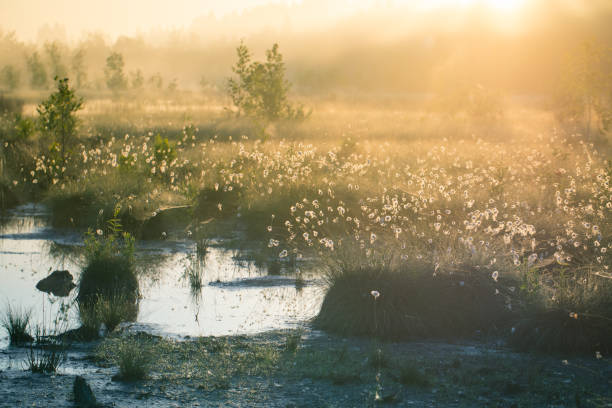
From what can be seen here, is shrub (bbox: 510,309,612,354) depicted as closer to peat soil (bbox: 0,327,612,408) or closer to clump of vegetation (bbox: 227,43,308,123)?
peat soil (bbox: 0,327,612,408)

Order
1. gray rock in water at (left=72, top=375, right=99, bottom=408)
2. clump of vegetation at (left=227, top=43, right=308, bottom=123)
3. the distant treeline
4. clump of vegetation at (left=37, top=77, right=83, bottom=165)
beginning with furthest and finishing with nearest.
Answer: the distant treeline
clump of vegetation at (left=227, top=43, right=308, bottom=123)
clump of vegetation at (left=37, top=77, right=83, bottom=165)
gray rock in water at (left=72, top=375, right=99, bottom=408)

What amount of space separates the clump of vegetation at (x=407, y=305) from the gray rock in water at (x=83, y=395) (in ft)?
9.18

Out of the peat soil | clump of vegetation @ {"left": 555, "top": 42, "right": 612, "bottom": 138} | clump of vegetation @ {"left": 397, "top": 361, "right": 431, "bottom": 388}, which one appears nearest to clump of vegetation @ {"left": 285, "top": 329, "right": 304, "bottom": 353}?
the peat soil

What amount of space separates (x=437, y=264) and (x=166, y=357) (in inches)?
117

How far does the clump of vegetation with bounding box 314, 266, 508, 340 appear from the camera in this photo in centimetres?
699

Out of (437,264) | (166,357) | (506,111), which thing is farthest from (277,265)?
(506,111)

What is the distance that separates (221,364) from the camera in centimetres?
597

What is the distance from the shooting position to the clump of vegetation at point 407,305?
6992mm

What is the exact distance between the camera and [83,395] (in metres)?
4.94

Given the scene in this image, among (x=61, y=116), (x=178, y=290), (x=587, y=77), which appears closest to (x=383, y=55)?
(x=587, y=77)

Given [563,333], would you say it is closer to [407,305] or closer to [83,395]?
[407,305]

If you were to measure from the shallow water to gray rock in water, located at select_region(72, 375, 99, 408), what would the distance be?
5.68ft

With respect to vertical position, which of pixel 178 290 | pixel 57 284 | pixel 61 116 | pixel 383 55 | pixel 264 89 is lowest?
pixel 178 290

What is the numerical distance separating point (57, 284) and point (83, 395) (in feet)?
13.8
